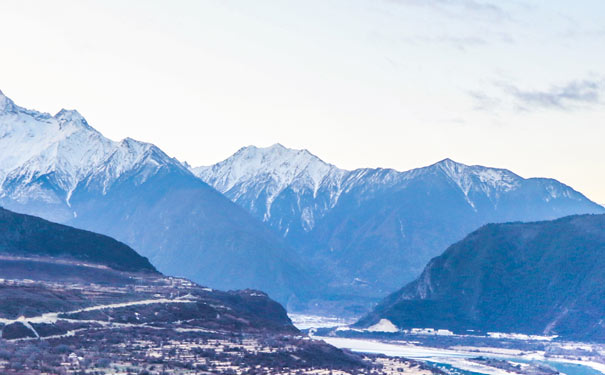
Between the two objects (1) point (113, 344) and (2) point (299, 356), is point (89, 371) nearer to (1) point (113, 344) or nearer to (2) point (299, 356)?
(1) point (113, 344)

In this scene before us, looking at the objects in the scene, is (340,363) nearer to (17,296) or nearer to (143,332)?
(143,332)

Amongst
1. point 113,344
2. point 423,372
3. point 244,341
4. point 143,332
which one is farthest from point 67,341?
point 423,372

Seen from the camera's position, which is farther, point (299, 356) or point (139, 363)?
point (299, 356)

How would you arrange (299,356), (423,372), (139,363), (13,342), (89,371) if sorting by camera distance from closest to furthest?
(89,371) < (139,363) < (13,342) < (299,356) < (423,372)

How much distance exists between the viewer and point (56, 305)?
198 meters

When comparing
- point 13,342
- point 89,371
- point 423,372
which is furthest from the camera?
point 423,372

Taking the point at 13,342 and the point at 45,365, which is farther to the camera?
the point at 13,342

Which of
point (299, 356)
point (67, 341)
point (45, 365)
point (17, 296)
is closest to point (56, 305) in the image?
point (17, 296)

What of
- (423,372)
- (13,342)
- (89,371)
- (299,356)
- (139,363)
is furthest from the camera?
(423,372)

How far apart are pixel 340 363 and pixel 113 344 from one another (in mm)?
36556

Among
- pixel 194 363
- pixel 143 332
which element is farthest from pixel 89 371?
pixel 143 332

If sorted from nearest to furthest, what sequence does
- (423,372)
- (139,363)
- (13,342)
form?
(139,363), (13,342), (423,372)

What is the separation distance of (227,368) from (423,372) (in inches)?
1815

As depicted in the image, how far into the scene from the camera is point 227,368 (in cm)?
16275
